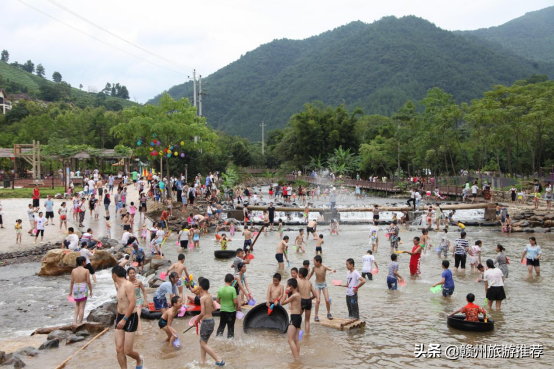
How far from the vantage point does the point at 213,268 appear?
17031 millimetres

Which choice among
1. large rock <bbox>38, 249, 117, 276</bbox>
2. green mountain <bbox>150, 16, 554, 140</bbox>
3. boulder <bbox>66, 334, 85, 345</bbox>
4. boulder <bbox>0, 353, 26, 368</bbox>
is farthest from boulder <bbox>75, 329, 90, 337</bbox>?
green mountain <bbox>150, 16, 554, 140</bbox>

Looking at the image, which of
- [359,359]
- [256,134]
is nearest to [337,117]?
[359,359]

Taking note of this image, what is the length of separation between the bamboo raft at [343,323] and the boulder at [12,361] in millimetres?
5963

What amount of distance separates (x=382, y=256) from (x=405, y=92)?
451 ft

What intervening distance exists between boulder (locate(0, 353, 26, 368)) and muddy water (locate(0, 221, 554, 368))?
0.24 metres

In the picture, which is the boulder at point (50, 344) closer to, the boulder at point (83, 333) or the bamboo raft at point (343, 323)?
the boulder at point (83, 333)

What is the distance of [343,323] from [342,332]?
0.21 m

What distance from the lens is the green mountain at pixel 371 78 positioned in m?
151

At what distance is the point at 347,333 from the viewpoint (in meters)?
10.1

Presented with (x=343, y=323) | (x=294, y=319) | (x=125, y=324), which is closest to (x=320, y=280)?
(x=343, y=323)

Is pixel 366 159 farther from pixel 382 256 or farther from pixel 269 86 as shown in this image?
pixel 269 86

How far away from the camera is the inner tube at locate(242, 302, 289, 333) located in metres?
10.1

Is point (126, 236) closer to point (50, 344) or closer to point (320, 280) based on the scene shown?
point (50, 344)

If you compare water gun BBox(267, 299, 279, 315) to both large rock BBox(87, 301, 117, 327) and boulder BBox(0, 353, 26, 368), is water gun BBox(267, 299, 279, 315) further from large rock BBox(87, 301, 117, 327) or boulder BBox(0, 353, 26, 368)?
boulder BBox(0, 353, 26, 368)
